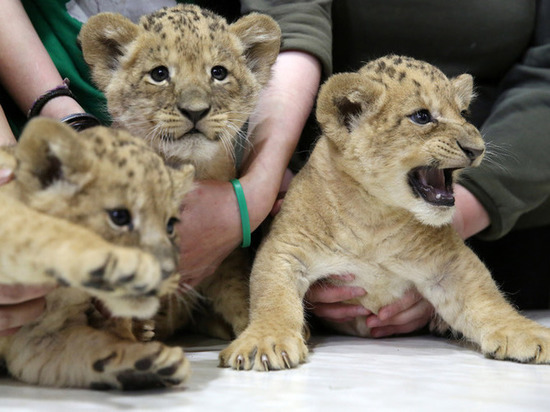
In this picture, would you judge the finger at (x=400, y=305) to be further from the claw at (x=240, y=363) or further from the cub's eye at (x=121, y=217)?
the cub's eye at (x=121, y=217)

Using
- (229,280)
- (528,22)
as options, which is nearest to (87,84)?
(229,280)

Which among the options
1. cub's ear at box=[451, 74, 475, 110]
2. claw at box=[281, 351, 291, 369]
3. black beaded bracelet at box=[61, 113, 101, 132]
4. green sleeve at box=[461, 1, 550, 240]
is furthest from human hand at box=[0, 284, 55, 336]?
green sleeve at box=[461, 1, 550, 240]

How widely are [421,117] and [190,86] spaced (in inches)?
27.0

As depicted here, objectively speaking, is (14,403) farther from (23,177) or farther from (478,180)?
(478,180)

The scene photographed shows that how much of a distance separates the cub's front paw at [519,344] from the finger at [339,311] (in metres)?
0.42

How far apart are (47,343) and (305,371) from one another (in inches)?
22.6

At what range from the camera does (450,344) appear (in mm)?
2014

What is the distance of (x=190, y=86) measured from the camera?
1816mm

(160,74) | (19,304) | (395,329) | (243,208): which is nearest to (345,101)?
(243,208)

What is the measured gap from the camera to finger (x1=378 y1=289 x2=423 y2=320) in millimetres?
2068

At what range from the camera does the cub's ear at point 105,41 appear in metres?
1.94

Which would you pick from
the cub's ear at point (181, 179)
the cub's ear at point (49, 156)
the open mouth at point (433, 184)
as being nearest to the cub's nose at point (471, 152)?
the open mouth at point (433, 184)

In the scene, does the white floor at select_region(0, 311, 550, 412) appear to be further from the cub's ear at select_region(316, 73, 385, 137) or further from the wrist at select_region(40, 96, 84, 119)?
the wrist at select_region(40, 96, 84, 119)

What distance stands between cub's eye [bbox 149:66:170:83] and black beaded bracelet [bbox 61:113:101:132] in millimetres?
232
